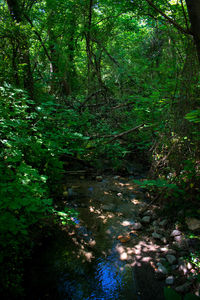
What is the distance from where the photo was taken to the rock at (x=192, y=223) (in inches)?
116

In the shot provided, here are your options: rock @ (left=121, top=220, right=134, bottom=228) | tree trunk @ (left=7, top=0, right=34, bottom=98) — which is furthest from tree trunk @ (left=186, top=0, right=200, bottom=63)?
tree trunk @ (left=7, top=0, right=34, bottom=98)

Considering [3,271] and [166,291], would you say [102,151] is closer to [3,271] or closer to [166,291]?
[3,271]

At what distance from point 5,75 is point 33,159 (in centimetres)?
248

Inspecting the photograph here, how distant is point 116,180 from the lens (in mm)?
5609

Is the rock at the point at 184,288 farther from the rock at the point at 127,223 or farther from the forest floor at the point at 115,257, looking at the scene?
the rock at the point at 127,223

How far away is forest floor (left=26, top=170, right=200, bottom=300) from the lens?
92.4 inches

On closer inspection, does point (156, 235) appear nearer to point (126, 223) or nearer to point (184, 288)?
point (126, 223)

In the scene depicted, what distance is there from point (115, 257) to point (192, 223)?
4.16 feet

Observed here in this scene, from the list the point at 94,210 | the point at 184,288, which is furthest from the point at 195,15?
Answer: the point at 94,210

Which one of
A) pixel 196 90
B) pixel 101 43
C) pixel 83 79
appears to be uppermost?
pixel 101 43

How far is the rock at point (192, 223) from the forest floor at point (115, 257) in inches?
7.3

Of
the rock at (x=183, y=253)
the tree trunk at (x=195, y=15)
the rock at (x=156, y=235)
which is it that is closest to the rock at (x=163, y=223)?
the rock at (x=156, y=235)

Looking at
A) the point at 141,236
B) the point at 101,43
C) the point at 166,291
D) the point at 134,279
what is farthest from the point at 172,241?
the point at 101,43

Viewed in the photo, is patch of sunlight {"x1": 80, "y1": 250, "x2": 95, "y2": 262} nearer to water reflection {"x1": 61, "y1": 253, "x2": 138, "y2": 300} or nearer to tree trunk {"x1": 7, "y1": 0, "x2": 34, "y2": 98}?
water reflection {"x1": 61, "y1": 253, "x2": 138, "y2": 300}
